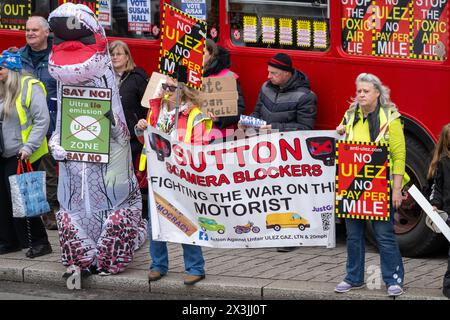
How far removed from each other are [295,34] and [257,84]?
686mm

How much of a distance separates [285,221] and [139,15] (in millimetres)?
3480

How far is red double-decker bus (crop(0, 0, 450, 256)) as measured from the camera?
33.0ft

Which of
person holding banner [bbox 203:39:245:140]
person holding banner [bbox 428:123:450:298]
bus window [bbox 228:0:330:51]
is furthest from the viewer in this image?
person holding banner [bbox 203:39:245:140]

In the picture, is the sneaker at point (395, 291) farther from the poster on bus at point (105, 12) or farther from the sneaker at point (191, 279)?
the poster on bus at point (105, 12)

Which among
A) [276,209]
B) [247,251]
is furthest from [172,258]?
[276,209]

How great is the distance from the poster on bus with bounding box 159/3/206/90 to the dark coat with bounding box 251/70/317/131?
1251 millimetres

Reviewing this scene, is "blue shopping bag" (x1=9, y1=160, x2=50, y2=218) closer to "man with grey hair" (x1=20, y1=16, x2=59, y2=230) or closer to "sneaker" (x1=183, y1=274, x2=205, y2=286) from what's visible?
"man with grey hair" (x1=20, y1=16, x2=59, y2=230)

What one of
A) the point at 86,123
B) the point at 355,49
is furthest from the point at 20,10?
the point at 355,49

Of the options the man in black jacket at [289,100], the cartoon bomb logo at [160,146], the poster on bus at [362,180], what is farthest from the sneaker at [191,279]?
the man in black jacket at [289,100]

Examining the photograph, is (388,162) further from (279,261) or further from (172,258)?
(172,258)

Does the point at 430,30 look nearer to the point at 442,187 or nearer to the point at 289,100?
the point at 289,100

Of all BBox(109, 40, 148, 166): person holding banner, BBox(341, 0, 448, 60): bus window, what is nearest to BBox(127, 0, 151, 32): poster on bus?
BBox(109, 40, 148, 166): person holding banner

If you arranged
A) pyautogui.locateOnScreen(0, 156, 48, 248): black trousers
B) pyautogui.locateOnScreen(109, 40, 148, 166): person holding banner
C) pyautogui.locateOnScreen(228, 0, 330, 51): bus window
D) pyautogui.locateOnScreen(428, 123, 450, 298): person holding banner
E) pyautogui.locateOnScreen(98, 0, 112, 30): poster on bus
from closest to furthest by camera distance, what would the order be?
pyautogui.locateOnScreen(428, 123, 450, 298): person holding banner < pyautogui.locateOnScreen(0, 156, 48, 248): black trousers < pyautogui.locateOnScreen(228, 0, 330, 51): bus window < pyautogui.locateOnScreen(109, 40, 148, 166): person holding banner < pyautogui.locateOnScreen(98, 0, 112, 30): poster on bus

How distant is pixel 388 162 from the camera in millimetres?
8562
